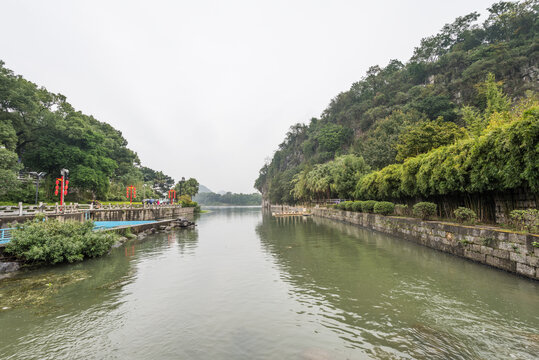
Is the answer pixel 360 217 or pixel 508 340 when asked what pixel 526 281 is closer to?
pixel 508 340

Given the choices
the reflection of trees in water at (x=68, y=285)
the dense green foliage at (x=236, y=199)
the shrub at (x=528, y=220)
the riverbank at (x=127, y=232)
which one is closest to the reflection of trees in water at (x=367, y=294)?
the shrub at (x=528, y=220)

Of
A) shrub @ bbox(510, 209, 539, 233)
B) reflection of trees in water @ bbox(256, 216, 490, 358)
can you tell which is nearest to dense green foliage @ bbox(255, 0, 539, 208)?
shrub @ bbox(510, 209, 539, 233)

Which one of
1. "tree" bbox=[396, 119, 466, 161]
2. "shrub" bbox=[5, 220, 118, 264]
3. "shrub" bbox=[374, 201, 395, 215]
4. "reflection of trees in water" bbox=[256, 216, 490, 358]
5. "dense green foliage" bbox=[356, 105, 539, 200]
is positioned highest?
"tree" bbox=[396, 119, 466, 161]

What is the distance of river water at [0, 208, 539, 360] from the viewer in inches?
175

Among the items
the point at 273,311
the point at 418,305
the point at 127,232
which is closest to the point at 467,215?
the point at 418,305

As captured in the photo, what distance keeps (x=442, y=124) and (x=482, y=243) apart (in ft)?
66.0

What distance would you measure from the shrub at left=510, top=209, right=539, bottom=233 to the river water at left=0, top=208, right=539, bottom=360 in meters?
1.65

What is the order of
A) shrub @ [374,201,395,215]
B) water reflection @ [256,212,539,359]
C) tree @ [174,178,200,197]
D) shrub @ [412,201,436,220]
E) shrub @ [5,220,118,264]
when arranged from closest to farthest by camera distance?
water reflection @ [256,212,539,359], shrub @ [5,220,118,264], shrub @ [412,201,436,220], shrub @ [374,201,395,215], tree @ [174,178,200,197]

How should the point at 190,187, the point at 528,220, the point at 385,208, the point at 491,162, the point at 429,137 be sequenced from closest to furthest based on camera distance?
the point at 528,220, the point at 491,162, the point at 385,208, the point at 429,137, the point at 190,187

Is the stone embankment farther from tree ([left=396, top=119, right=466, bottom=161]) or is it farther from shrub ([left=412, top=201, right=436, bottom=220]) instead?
tree ([left=396, top=119, right=466, bottom=161])

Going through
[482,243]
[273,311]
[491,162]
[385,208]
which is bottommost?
[273,311]

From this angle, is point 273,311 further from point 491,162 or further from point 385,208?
point 385,208

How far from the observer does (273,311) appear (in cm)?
611

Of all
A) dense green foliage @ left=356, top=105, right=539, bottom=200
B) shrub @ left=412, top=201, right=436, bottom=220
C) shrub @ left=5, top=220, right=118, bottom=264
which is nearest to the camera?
dense green foliage @ left=356, top=105, right=539, bottom=200
